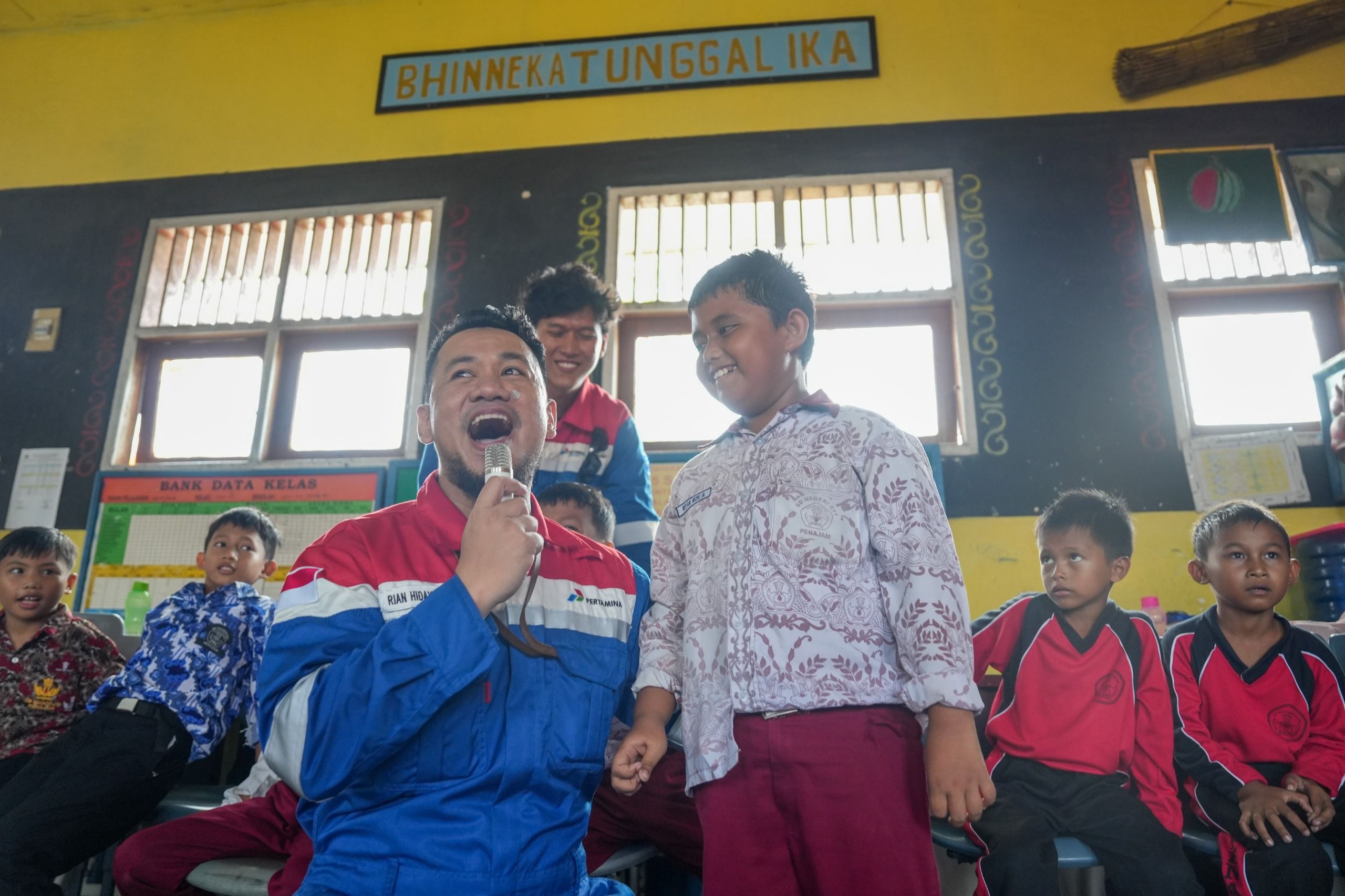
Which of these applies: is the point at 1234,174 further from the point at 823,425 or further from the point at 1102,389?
the point at 823,425

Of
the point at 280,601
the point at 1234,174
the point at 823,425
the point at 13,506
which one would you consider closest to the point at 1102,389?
the point at 1234,174

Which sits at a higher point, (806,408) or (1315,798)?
(806,408)

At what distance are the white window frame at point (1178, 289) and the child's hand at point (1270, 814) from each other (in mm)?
1839

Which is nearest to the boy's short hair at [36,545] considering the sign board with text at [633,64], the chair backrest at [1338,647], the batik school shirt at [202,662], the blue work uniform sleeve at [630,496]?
the batik school shirt at [202,662]

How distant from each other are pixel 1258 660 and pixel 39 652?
3.21 metres

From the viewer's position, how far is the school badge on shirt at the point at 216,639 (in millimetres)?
2207

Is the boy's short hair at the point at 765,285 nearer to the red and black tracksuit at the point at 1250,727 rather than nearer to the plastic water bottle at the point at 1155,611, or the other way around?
the red and black tracksuit at the point at 1250,727

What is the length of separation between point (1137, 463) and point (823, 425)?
2439 millimetres

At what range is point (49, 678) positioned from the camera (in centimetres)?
237

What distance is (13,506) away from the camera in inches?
152

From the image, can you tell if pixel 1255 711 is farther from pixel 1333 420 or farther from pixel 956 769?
pixel 1333 420

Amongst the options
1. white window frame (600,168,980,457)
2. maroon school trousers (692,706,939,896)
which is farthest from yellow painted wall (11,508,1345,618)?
maroon school trousers (692,706,939,896)

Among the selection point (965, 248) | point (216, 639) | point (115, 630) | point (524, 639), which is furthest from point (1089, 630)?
point (115, 630)

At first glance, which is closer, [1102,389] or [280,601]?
[280,601]
